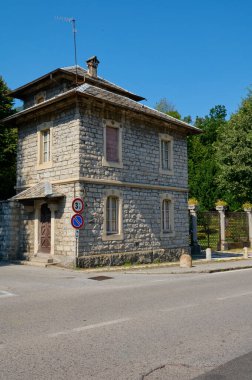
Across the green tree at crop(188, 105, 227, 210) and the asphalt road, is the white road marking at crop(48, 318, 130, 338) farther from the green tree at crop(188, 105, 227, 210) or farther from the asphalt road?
the green tree at crop(188, 105, 227, 210)

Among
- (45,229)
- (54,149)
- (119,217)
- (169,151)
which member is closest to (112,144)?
(54,149)

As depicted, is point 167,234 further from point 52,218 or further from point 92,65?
point 92,65

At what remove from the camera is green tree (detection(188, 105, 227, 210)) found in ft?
139

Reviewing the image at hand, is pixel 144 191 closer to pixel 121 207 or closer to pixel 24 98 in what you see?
pixel 121 207

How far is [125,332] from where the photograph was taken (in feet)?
18.6

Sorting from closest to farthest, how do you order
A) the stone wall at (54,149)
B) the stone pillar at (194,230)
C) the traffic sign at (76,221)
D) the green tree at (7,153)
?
the traffic sign at (76,221) → the stone wall at (54,149) → the stone pillar at (194,230) → the green tree at (7,153)

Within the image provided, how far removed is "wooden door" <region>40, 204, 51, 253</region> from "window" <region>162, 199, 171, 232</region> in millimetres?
5695

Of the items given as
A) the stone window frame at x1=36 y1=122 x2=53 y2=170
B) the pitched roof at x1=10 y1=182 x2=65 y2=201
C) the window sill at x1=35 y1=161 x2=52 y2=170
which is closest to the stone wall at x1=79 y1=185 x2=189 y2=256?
the pitched roof at x1=10 y1=182 x2=65 y2=201

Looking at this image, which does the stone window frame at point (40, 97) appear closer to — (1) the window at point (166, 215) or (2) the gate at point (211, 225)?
(1) the window at point (166, 215)

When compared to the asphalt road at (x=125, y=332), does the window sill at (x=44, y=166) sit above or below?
above

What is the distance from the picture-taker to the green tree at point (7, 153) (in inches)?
993

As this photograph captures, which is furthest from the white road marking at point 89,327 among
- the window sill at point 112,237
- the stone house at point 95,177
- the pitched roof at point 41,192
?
the pitched roof at point 41,192

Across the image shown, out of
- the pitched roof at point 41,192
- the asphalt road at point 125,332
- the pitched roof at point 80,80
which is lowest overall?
the asphalt road at point 125,332

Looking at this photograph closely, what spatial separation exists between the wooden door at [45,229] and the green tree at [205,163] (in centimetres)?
1739
